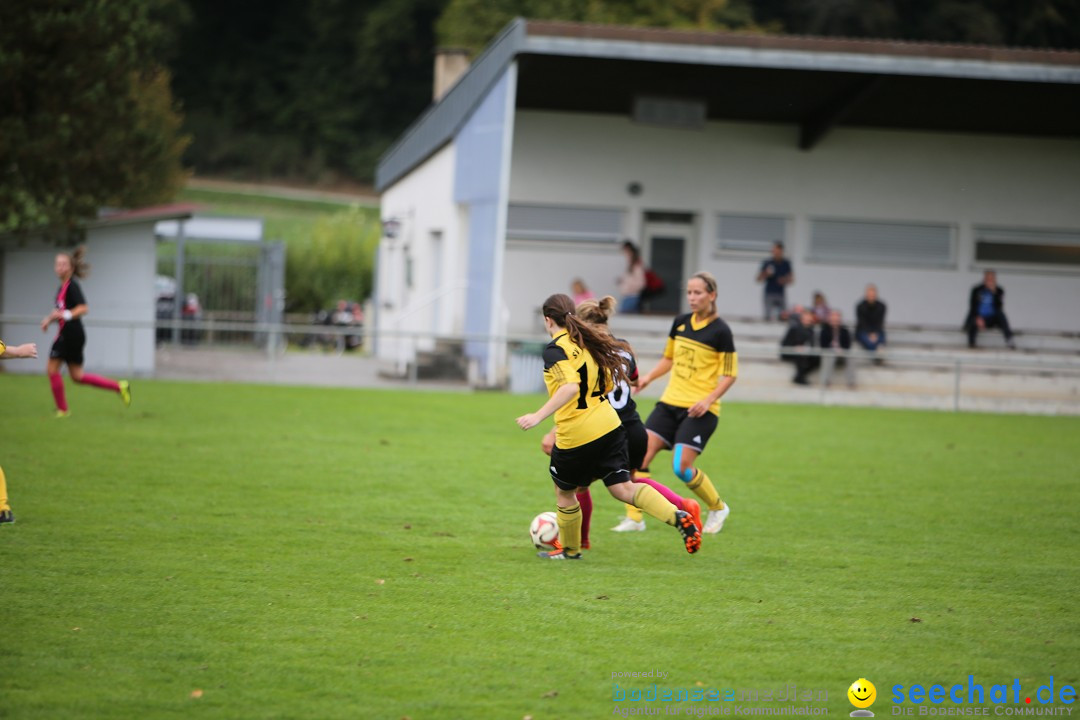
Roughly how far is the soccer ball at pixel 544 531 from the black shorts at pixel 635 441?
2.27 ft

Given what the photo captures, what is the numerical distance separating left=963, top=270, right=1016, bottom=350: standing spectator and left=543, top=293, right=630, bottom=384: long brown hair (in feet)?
59.7

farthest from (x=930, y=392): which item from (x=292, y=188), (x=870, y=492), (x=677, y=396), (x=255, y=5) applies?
(x=255, y=5)

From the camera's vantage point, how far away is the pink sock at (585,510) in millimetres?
8202

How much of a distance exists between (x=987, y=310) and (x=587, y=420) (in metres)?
18.9

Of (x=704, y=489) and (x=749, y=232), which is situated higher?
(x=749, y=232)

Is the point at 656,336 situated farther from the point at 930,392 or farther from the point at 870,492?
the point at 870,492

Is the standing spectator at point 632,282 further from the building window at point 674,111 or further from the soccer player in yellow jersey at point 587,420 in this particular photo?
the soccer player in yellow jersey at point 587,420

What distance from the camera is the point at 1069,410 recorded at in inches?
806

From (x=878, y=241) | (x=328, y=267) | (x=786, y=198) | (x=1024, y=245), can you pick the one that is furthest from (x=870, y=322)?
(x=328, y=267)

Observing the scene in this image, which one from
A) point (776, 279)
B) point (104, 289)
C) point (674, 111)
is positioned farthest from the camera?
point (776, 279)

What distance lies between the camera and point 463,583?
705 centimetres

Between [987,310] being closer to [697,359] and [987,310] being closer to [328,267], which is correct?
[697,359]

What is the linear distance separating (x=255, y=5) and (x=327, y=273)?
32507mm

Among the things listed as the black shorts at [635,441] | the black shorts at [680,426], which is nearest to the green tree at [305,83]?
the black shorts at [680,426]
